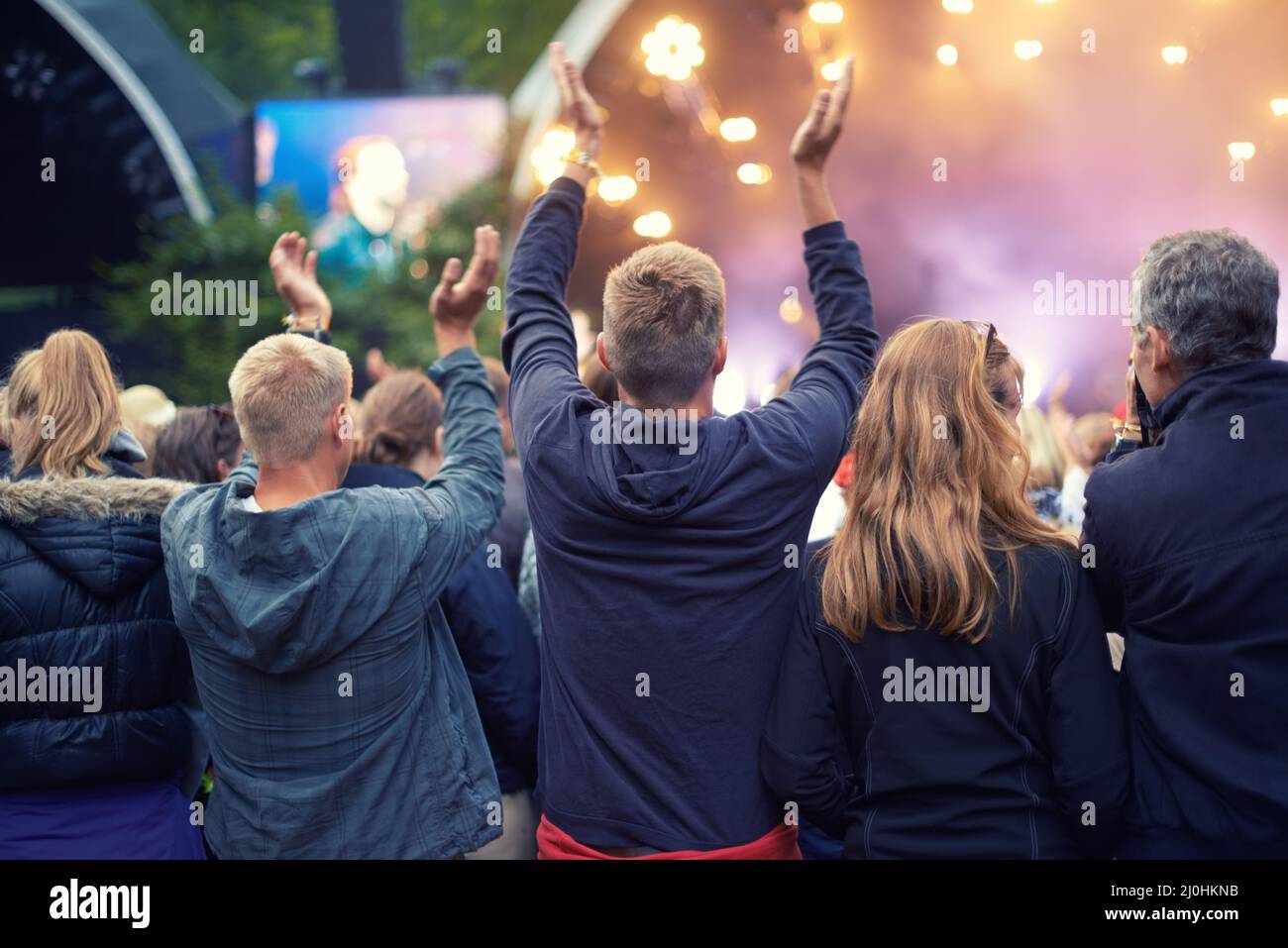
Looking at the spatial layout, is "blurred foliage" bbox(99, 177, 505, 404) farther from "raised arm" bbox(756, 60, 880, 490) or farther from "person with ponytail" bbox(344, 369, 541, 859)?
"raised arm" bbox(756, 60, 880, 490)

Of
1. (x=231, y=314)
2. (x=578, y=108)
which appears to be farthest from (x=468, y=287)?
(x=231, y=314)

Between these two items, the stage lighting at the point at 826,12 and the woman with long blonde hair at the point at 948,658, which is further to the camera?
the stage lighting at the point at 826,12

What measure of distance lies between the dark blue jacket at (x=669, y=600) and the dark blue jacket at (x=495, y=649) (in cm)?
56

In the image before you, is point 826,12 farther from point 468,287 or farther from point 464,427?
point 464,427

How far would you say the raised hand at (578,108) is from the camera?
2400 mm

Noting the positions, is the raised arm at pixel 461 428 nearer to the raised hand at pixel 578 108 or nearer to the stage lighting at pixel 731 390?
the raised hand at pixel 578 108

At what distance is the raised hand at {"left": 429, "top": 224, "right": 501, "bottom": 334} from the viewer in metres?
2.43

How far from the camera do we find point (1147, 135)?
970cm

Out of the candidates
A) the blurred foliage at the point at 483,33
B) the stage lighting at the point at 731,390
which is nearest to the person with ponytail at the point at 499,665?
the stage lighting at the point at 731,390

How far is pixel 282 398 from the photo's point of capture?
217cm

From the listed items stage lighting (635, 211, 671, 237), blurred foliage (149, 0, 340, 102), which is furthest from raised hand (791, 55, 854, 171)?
blurred foliage (149, 0, 340, 102)

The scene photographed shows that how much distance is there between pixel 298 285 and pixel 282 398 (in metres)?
0.66

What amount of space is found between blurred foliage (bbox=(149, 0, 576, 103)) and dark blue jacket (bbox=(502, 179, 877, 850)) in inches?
855
